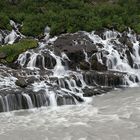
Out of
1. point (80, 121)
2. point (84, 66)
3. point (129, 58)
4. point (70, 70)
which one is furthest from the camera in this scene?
point (129, 58)

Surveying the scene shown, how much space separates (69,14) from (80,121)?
46.9 feet

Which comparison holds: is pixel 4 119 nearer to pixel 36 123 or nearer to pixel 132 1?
pixel 36 123

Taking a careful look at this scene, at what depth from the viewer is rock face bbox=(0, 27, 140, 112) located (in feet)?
62.2

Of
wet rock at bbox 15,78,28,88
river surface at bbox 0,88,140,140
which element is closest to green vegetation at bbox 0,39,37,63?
wet rock at bbox 15,78,28,88

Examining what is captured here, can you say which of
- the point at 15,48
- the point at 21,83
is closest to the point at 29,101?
the point at 21,83

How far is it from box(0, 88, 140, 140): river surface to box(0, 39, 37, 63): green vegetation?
19.1 feet

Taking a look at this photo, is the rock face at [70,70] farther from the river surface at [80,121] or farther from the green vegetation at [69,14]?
the green vegetation at [69,14]

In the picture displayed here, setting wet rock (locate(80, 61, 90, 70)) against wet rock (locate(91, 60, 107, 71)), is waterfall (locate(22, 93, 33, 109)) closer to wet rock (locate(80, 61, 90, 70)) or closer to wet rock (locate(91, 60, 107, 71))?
wet rock (locate(80, 61, 90, 70))

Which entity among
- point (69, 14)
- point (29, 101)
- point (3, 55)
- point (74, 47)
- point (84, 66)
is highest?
point (69, 14)

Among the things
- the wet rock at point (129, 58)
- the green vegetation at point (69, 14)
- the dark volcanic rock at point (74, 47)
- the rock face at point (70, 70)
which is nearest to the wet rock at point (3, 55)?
the rock face at point (70, 70)

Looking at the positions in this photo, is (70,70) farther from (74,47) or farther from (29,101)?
(29,101)

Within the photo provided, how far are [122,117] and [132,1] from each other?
18.0m

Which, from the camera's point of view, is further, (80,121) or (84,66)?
(84,66)

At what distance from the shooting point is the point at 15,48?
23.8m
